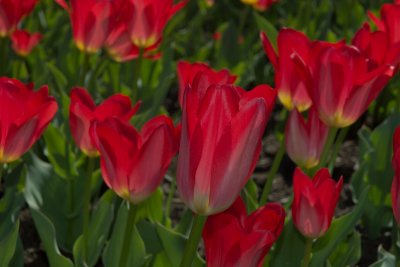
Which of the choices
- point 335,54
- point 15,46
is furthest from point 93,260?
point 15,46

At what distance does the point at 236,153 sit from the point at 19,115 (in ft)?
1.26

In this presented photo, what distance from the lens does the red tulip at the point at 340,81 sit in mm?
1286

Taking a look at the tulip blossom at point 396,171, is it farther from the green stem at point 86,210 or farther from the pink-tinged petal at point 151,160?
the green stem at point 86,210

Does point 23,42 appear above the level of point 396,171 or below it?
below

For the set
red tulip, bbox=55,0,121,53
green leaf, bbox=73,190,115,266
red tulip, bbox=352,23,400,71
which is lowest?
green leaf, bbox=73,190,115,266

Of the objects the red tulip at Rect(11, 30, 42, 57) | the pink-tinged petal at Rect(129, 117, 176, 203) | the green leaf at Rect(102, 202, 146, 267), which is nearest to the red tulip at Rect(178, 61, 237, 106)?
the pink-tinged petal at Rect(129, 117, 176, 203)

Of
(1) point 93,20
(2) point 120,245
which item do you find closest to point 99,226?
(2) point 120,245

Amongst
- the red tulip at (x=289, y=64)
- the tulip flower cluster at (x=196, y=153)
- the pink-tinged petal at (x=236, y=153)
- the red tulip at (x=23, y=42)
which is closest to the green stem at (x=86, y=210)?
the tulip flower cluster at (x=196, y=153)

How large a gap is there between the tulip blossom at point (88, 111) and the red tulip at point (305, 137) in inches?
10.5

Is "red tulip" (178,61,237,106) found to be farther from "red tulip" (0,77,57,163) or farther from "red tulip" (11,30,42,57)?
"red tulip" (11,30,42,57)

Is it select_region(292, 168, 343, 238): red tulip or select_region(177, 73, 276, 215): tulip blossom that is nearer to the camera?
select_region(177, 73, 276, 215): tulip blossom

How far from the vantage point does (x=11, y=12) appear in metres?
2.03

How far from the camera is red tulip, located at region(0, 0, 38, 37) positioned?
78.6 inches

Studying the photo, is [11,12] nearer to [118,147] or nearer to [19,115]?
[19,115]
